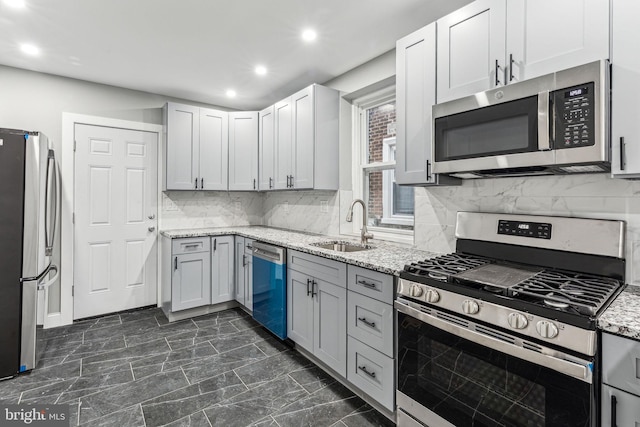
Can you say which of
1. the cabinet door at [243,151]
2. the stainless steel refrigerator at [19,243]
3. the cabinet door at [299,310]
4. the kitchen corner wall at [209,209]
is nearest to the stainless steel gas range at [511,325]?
the cabinet door at [299,310]

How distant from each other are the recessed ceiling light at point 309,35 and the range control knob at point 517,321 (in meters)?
2.32

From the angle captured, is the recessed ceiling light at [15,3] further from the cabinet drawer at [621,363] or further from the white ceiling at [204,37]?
the cabinet drawer at [621,363]

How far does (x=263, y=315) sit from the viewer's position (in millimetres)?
3104

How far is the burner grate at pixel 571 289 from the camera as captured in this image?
3.64 ft

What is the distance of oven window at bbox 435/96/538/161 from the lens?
1483mm

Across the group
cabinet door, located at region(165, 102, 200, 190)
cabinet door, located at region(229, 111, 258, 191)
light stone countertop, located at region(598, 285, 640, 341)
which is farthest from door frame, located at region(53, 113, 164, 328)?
light stone countertop, located at region(598, 285, 640, 341)

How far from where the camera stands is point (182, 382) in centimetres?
230

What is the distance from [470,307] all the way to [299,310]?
1.55 meters

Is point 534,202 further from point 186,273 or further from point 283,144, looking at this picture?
point 186,273

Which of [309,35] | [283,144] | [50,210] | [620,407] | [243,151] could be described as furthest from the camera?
[243,151]

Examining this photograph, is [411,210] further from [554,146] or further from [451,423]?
[451,423]

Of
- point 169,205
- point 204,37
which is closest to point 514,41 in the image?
point 204,37

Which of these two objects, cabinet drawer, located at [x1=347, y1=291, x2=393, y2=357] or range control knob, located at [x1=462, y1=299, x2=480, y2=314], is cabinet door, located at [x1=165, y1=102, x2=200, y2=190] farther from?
range control knob, located at [x1=462, y1=299, x2=480, y2=314]

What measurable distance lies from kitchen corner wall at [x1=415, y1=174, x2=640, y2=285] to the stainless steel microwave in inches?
4.2
